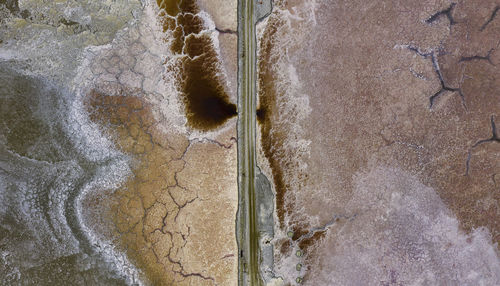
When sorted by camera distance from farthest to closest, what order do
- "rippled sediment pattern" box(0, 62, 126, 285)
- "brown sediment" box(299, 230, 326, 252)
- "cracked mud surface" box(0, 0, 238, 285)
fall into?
"brown sediment" box(299, 230, 326, 252)
"cracked mud surface" box(0, 0, 238, 285)
"rippled sediment pattern" box(0, 62, 126, 285)

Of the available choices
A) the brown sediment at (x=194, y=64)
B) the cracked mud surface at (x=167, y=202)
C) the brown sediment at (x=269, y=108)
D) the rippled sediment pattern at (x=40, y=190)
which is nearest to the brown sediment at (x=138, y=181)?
the cracked mud surface at (x=167, y=202)

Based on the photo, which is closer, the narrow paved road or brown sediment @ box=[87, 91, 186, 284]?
brown sediment @ box=[87, 91, 186, 284]

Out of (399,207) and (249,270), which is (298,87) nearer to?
(399,207)

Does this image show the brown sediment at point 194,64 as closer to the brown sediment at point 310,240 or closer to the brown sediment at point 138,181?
the brown sediment at point 138,181

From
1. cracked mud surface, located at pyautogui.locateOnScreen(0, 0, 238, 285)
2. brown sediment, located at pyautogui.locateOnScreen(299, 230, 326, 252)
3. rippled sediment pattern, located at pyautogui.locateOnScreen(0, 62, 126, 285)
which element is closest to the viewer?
rippled sediment pattern, located at pyautogui.locateOnScreen(0, 62, 126, 285)

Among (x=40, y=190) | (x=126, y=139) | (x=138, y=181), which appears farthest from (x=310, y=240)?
(x=40, y=190)

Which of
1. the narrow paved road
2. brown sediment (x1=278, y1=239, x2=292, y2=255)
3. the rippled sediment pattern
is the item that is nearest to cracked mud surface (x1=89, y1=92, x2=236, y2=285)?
the narrow paved road

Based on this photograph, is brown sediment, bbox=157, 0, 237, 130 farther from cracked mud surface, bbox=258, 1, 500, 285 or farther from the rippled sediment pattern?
the rippled sediment pattern
